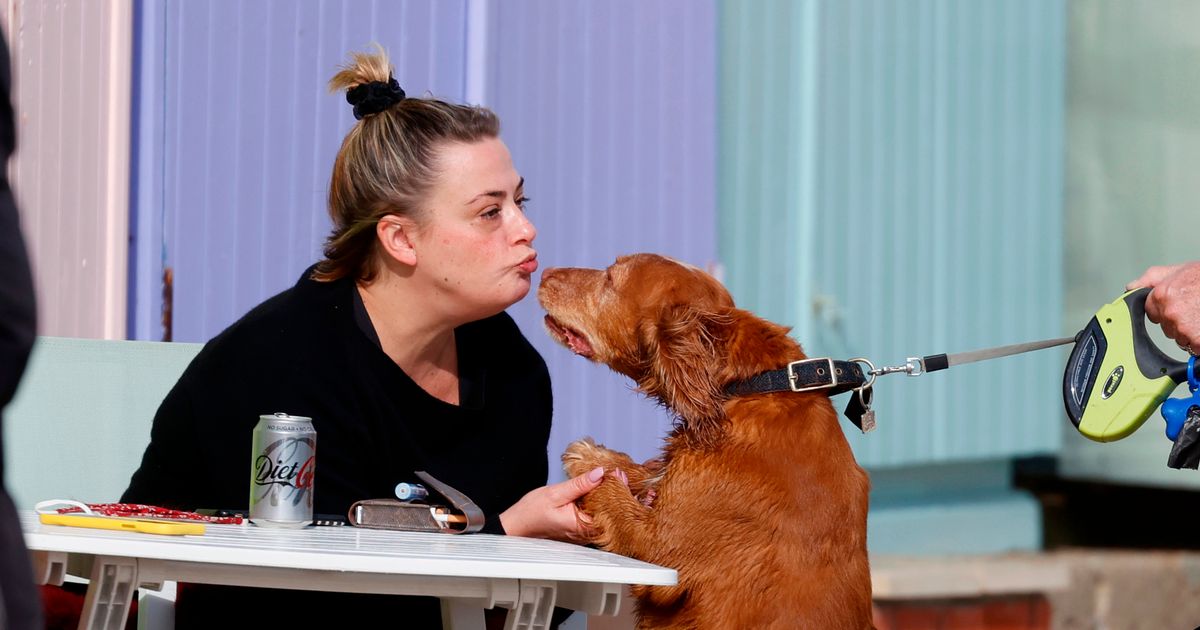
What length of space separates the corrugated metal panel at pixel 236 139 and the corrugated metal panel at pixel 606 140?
14.8 inches

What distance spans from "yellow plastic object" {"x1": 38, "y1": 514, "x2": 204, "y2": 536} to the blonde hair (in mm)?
902

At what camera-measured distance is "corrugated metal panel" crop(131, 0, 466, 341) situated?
386 cm

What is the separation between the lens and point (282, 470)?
2.06 meters

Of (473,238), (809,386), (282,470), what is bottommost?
(282,470)

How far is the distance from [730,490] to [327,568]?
801 mm

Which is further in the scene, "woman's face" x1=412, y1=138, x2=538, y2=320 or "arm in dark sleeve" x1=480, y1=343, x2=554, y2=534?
"arm in dark sleeve" x1=480, y1=343, x2=554, y2=534

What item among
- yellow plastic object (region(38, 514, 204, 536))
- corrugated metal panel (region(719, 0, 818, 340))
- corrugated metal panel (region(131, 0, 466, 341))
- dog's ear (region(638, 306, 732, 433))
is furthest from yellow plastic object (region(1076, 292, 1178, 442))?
corrugated metal panel (region(131, 0, 466, 341))

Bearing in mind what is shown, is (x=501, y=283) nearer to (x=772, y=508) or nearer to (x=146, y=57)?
(x=772, y=508)

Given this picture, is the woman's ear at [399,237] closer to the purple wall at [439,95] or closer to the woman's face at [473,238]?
the woman's face at [473,238]

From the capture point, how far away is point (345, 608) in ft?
7.72

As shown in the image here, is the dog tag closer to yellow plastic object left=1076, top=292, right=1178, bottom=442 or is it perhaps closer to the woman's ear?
yellow plastic object left=1076, top=292, right=1178, bottom=442

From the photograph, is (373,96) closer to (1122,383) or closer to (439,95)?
(439,95)

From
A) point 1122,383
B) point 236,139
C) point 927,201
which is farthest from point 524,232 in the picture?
point 927,201

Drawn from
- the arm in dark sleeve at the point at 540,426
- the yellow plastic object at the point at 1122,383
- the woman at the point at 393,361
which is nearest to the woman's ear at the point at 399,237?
the woman at the point at 393,361
